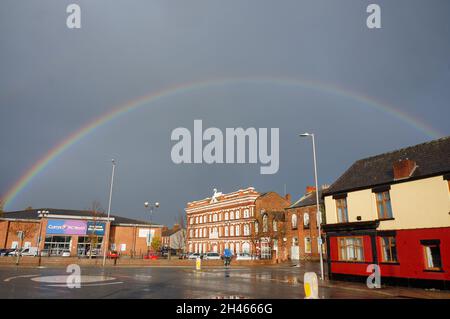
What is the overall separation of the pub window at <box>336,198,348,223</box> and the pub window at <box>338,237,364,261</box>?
1433mm

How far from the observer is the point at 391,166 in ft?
81.7

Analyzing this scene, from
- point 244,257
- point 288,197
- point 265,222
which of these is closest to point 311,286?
point 244,257

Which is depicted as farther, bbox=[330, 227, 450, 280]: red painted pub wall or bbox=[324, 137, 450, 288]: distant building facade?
bbox=[324, 137, 450, 288]: distant building facade

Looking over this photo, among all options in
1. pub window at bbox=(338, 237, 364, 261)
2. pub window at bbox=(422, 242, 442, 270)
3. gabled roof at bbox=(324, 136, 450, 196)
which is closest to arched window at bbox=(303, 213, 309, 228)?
gabled roof at bbox=(324, 136, 450, 196)

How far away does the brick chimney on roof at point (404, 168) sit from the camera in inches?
875

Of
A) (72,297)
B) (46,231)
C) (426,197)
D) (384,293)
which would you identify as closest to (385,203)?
(426,197)

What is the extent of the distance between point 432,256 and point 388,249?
284 centimetres

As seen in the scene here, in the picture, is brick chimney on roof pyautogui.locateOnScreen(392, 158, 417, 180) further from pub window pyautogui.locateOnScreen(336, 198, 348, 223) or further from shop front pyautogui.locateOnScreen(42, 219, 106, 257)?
shop front pyautogui.locateOnScreen(42, 219, 106, 257)

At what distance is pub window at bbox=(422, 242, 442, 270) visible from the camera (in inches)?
785

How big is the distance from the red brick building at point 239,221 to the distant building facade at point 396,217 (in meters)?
31.7

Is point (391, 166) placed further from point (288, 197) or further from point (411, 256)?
point (288, 197)

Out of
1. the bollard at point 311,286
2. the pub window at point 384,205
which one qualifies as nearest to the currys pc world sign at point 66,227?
the pub window at point 384,205

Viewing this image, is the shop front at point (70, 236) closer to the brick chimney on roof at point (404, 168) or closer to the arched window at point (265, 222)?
the arched window at point (265, 222)
